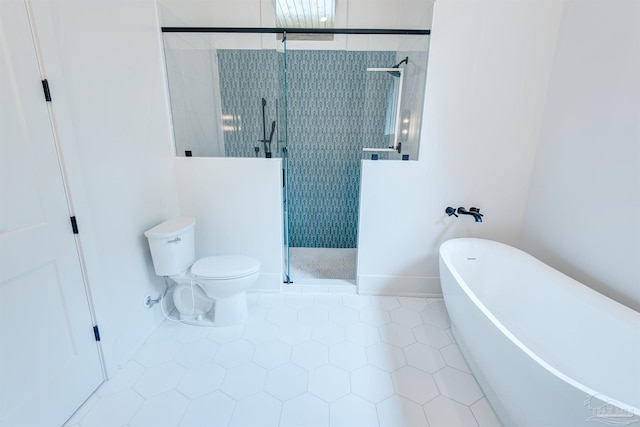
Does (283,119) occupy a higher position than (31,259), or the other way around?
(283,119)

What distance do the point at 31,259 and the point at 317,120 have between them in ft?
8.30

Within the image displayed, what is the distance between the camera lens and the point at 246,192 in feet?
7.74

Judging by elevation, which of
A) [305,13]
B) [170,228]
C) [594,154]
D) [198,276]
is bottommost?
[198,276]

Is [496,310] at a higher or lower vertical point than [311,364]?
higher

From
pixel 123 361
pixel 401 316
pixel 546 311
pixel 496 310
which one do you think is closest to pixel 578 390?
pixel 546 311

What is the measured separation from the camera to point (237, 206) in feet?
7.85

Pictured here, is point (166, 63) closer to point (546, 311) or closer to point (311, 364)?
point (311, 364)

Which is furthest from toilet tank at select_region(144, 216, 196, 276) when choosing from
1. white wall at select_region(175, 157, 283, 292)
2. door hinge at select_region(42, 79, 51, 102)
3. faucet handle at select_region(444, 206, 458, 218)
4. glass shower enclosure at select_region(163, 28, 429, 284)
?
faucet handle at select_region(444, 206, 458, 218)

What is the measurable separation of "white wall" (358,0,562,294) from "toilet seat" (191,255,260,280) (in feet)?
3.12

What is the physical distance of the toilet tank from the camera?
74.0 inches

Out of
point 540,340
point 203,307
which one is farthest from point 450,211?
point 203,307

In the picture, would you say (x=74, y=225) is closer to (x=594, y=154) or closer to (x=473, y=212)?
(x=473, y=212)

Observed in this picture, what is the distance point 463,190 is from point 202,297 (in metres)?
2.20

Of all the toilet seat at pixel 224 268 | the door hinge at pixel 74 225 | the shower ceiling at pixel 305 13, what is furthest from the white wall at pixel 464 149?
the door hinge at pixel 74 225
